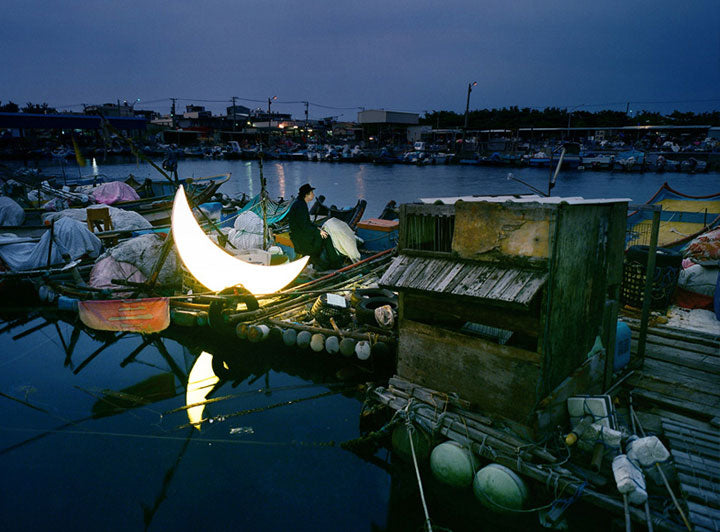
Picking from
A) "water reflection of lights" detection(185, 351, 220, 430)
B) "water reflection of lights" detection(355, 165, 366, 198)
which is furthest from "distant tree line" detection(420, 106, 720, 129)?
"water reflection of lights" detection(185, 351, 220, 430)

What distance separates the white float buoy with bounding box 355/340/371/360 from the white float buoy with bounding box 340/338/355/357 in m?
0.16

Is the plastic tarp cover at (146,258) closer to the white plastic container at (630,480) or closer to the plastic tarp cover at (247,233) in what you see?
the plastic tarp cover at (247,233)

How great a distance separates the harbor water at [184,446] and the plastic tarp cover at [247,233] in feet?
15.2

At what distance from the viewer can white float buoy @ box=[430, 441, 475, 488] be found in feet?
18.0

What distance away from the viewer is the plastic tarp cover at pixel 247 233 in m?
15.2

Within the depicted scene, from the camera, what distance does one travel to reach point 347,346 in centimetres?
863

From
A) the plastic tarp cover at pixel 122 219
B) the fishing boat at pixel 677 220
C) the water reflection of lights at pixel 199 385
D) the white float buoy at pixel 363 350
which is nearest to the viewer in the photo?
the water reflection of lights at pixel 199 385

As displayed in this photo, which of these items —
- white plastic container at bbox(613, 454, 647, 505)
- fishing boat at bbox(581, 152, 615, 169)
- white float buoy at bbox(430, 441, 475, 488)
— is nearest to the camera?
white plastic container at bbox(613, 454, 647, 505)

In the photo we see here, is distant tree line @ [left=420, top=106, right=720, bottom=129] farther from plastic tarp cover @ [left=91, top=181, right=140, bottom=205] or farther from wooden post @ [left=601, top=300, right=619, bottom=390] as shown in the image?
wooden post @ [left=601, top=300, right=619, bottom=390]

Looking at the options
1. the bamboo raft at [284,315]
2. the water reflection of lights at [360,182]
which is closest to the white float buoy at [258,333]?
the bamboo raft at [284,315]

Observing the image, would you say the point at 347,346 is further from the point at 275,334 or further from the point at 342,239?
the point at 342,239

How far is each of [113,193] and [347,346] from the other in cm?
2501

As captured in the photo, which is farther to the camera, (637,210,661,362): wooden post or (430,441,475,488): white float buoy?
(637,210,661,362): wooden post

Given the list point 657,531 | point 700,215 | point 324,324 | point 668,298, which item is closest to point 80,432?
point 324,324
